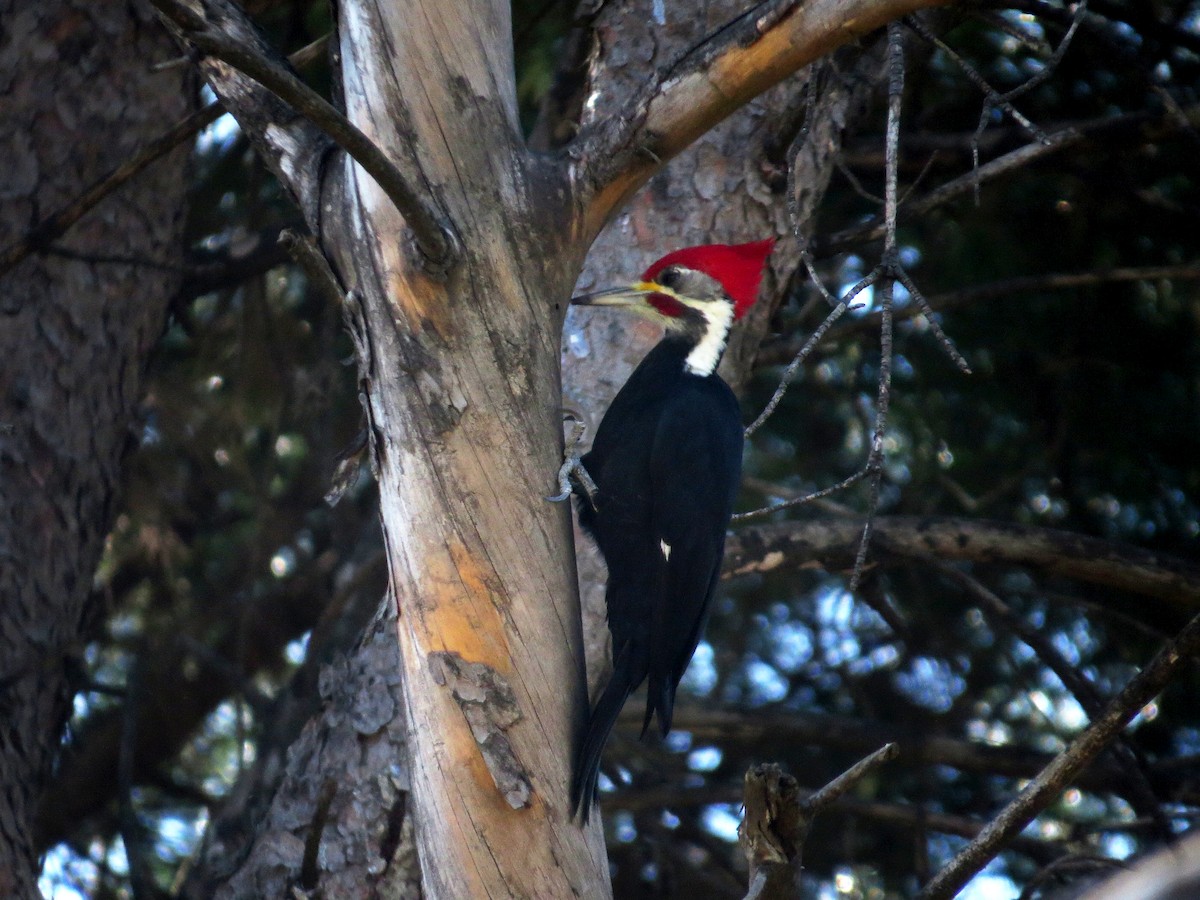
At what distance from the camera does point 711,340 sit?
3484mm

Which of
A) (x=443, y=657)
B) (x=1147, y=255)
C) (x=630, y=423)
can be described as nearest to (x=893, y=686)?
(x=1147, y=255)

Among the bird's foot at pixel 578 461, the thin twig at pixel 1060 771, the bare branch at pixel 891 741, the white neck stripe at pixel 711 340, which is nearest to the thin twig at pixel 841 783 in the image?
the thin twig at pixel 1060 771

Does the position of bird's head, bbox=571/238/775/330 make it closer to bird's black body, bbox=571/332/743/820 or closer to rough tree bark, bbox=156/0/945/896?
bird's black body, bbox=571/332/743/820

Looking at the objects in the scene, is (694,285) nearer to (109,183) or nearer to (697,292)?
(697,292)

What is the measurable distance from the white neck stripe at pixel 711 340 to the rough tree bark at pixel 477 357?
102cm

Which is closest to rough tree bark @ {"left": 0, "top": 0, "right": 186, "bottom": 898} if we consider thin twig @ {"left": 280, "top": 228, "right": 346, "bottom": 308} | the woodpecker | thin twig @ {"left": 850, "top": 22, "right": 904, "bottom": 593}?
thin twig @ {"left": 280, "top": 228, "right": 346, "bottom": 308}

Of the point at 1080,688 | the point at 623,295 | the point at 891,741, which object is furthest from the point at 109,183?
the point at 1080,688

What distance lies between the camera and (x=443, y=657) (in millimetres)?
2184

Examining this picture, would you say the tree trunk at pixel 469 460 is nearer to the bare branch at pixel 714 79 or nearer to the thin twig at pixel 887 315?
the bare branch at pixel 714 79

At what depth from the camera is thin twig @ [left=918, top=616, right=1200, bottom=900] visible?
6.84ft

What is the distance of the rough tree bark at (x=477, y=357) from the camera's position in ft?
7.08

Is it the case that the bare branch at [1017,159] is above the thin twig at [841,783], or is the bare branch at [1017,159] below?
above

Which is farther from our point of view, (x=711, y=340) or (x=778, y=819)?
(x=711, y=340)

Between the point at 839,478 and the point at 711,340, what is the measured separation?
1730 mm
